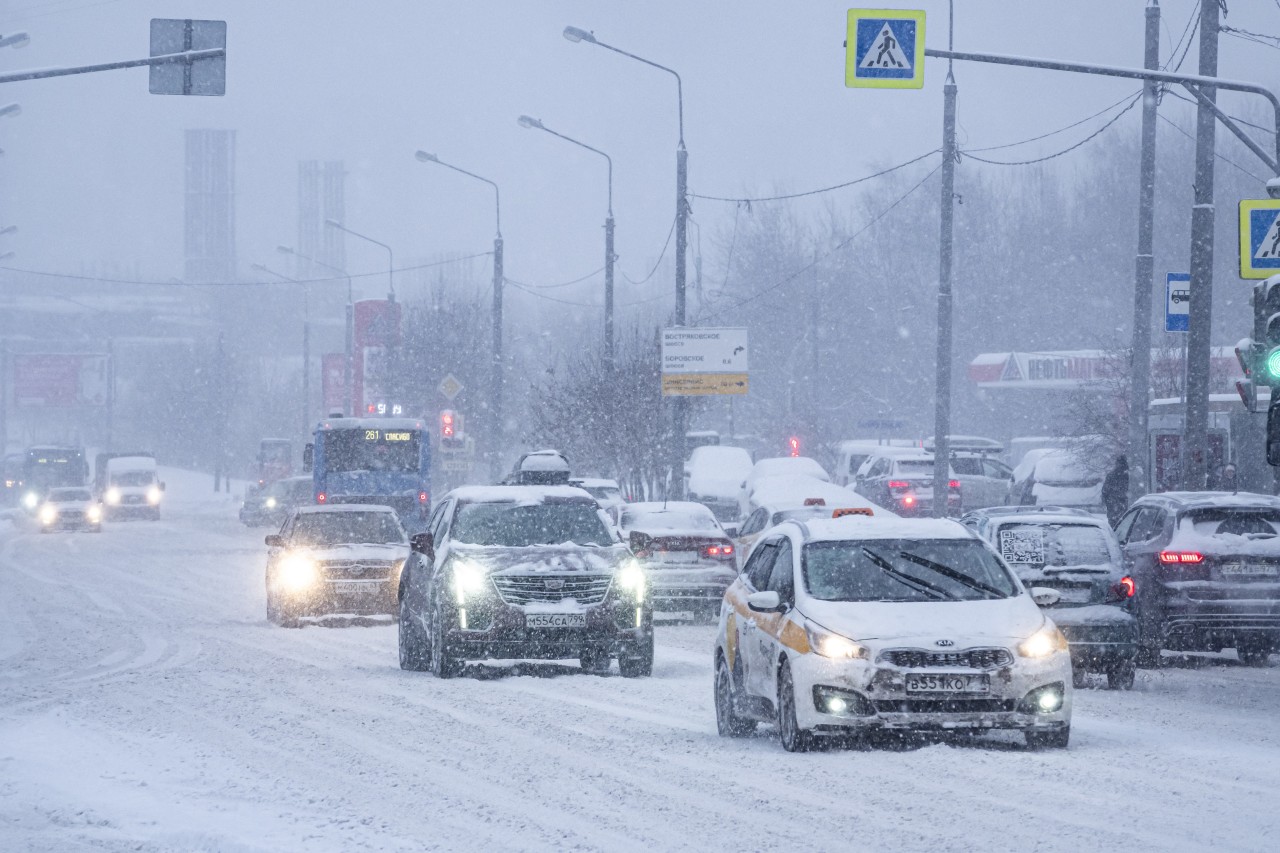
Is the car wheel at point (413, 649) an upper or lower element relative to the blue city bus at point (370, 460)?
lower

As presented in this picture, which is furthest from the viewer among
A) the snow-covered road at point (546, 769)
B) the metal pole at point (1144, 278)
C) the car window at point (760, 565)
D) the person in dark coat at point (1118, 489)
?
the person in dark coat at point (1118, 489)

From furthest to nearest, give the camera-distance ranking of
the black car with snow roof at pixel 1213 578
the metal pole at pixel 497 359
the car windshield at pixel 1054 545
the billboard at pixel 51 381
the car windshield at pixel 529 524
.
Answer: the billboard at pixel 51 381, the metal pole at pixel 497 359, the black car with snow roof at pixel 1213 578, the car windshield at pixel 529 524, the car windshield at pixel 1054 545

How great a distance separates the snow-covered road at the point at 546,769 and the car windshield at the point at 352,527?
5965 millimetres

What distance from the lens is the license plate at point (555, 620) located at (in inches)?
636

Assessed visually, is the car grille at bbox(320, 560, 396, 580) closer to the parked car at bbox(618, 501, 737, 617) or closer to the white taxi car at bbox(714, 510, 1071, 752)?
the parked car at bbox(618, 501, 737, 617)

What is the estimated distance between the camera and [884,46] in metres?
19.5

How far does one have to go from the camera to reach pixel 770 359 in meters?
94.8

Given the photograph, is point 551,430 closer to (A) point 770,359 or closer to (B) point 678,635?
(B) point 678,635

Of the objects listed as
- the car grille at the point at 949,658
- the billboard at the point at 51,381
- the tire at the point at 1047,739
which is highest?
the billboard at the point at 51,381

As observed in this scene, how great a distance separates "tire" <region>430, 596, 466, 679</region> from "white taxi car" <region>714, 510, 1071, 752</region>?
4.51 meters

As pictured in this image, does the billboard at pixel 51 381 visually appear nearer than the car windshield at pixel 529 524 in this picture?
No

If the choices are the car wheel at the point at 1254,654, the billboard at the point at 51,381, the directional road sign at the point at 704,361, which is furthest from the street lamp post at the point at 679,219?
the billboard at the point at 51,381

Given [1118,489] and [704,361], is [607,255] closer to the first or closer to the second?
[704,361]

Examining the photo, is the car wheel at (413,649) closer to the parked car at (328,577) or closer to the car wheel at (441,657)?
the car wheel at (441,657)
